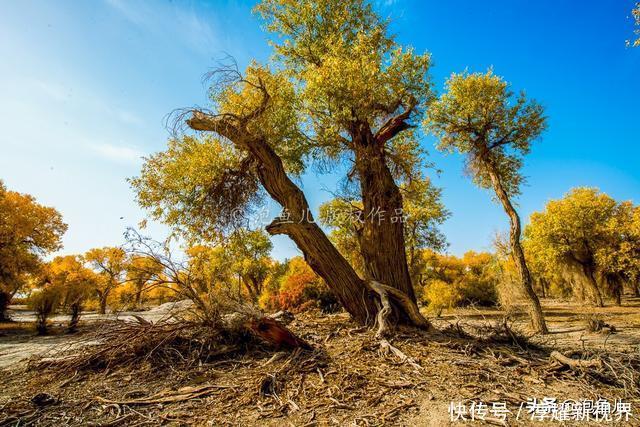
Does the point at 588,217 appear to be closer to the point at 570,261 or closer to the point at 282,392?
the point at 570,261

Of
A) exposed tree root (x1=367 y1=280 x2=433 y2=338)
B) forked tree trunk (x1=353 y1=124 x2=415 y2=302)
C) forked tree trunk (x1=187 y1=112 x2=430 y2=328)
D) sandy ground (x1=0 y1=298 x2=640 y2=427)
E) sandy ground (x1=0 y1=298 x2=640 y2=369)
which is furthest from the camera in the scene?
forked tree trunk (x1=353 y1=124 x2=415 y2=302)

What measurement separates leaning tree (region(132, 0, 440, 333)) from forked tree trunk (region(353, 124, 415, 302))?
0.9 inches

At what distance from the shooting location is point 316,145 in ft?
26.9

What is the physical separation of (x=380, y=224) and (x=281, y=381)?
4181 millimetres

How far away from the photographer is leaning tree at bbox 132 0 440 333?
6.30 m

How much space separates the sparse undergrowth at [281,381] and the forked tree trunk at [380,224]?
1679 millimetres

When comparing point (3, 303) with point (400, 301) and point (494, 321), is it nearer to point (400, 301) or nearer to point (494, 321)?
point (400, 301)

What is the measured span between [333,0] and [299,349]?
9148 millimetres

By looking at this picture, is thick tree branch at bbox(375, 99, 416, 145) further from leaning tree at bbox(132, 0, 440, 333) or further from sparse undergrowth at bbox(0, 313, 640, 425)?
sparse undergrowth at bbox(0, 313, 640, 425)

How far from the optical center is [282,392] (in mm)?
3346

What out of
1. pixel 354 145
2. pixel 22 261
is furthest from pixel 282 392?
pixel 22 261

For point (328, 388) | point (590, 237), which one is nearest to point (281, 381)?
point (328, 388)

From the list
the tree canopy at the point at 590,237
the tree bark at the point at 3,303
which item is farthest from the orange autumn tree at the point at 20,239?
the tree canopy at the point at 590,237

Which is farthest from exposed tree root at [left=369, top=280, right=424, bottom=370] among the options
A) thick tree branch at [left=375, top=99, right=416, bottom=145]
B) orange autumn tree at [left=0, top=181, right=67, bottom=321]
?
orange autumn tree at [left=0, top=181, right=67, bottom=321]
